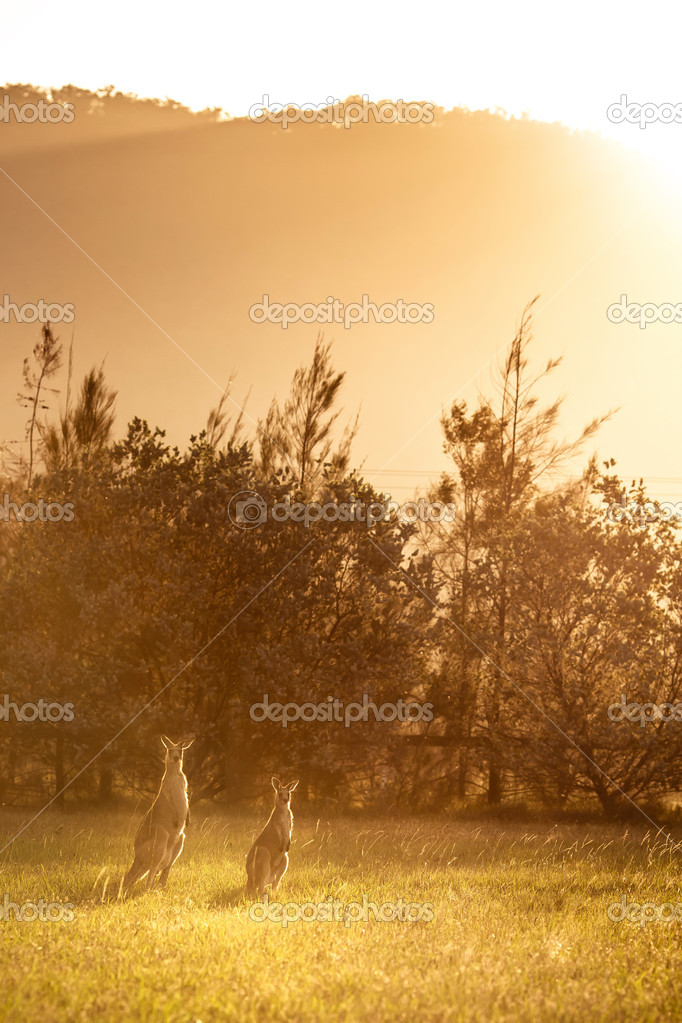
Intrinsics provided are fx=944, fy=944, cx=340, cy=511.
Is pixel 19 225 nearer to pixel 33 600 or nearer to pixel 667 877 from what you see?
pixel 33 600

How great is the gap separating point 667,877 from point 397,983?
9.58 m

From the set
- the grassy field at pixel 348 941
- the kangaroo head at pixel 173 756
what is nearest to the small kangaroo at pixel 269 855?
the grassy field at pixel 348 941

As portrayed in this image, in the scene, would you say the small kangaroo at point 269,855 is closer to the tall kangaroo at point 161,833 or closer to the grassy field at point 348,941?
the grassy field at point 348,941

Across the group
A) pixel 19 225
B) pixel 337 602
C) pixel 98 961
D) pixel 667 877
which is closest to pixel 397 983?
pixel 98 961

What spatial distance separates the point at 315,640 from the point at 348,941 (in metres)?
16.7

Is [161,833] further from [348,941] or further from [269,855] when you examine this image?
[348,941]

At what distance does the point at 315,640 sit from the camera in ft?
85.8

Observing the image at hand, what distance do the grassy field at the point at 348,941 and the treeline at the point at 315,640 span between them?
23.3 ft

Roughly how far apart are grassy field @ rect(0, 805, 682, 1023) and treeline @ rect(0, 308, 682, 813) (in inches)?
279

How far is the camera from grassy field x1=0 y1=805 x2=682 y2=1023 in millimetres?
6875

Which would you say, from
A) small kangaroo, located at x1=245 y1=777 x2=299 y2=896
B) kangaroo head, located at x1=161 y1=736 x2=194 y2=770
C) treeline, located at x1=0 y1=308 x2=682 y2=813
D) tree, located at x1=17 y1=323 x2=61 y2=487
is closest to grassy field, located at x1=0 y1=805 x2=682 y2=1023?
small kangaroo, located at x1=245 y1=777 x2=299 y2=896

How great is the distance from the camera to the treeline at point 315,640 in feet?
84.4

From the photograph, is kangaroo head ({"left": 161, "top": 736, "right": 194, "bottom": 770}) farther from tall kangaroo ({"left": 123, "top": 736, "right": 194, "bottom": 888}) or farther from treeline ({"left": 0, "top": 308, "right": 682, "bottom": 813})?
treeline ({"left": 0, "top": 308, "right": 682, "bottom": 813})

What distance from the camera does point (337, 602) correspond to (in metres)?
27.7
